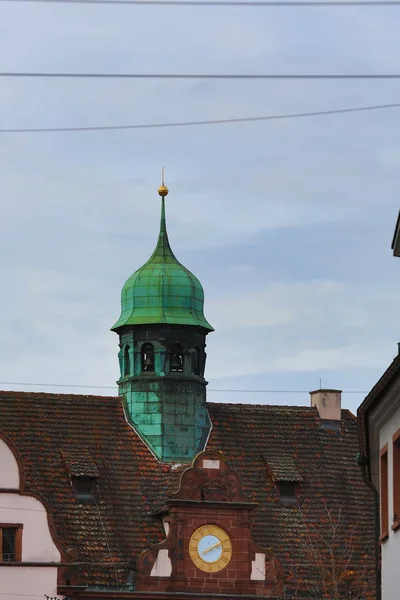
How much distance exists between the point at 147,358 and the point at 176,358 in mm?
950

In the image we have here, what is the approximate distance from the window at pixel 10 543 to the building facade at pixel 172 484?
40 millimetres

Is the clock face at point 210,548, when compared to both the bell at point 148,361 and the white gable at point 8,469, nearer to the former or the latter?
the white gable at point 8,469

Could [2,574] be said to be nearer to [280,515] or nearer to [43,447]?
[43,447]

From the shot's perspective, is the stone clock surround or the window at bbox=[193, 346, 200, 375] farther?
the window at bbox=[193, 346, 200, 375]

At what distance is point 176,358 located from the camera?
7438 cm

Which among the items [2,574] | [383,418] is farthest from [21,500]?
[383,418]

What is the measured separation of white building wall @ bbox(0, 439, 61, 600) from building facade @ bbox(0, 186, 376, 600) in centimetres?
4

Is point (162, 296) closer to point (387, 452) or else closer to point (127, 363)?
point (127, 363)

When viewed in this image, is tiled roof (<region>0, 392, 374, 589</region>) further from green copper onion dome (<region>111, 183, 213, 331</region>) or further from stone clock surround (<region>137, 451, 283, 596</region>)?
green copper onion dome (<region>111, 183, 213, 331</region>)

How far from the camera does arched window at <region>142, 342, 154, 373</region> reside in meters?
74.2

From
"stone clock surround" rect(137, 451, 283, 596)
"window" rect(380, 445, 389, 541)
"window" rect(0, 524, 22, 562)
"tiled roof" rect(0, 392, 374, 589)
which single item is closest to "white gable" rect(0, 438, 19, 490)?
"tiled roof" rect(0, 392, 374, 589)

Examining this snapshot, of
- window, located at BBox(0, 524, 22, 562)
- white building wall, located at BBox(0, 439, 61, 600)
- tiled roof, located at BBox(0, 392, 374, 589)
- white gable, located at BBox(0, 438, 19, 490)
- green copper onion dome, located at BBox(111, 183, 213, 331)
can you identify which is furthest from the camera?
green copper onion dome, located at BBox(111, 183, 213, 331)

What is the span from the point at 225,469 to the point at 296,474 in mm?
3902

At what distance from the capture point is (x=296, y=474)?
72562 millimetres
